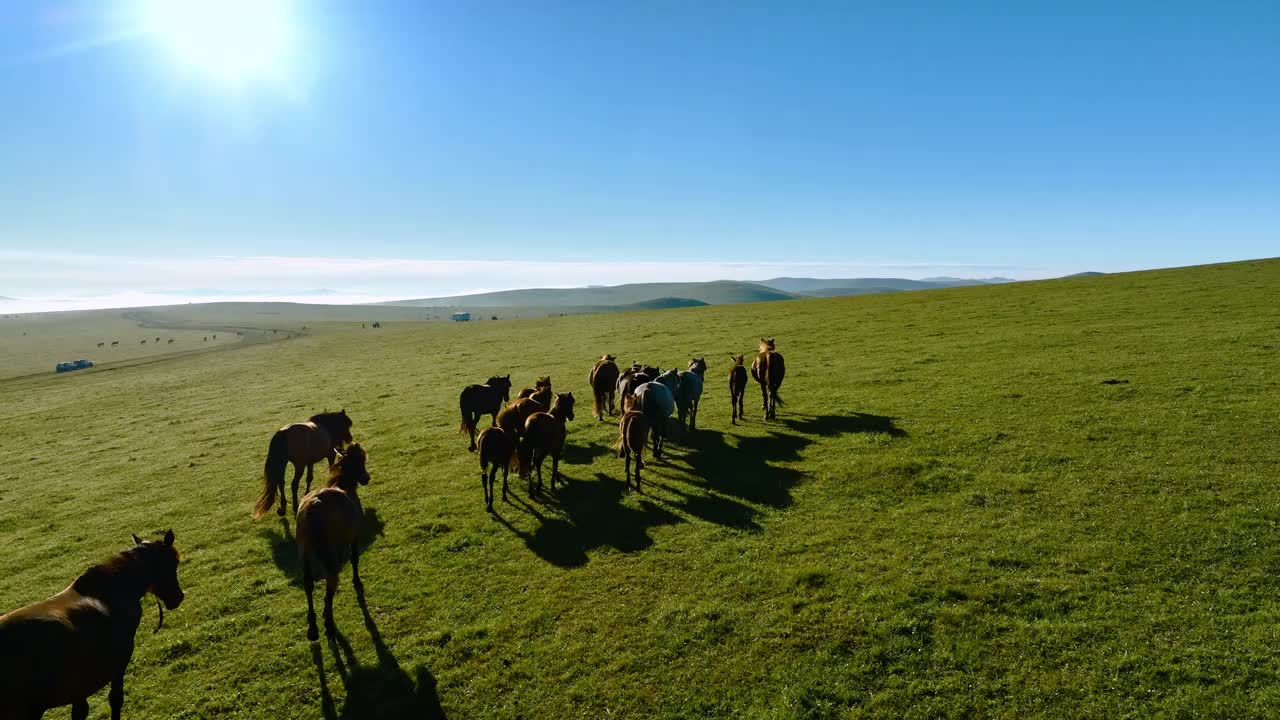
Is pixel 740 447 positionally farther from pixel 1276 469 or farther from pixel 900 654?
pixel 1276 469

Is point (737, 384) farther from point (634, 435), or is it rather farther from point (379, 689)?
point (379, 689)

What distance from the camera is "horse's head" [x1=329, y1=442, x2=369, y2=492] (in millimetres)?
10234

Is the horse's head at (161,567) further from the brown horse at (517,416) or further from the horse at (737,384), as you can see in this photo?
the horse at (737,384)

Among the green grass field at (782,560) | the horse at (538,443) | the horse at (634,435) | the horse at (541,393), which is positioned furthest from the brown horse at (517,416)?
the horse at (634,435)

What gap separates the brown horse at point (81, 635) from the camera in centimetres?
479

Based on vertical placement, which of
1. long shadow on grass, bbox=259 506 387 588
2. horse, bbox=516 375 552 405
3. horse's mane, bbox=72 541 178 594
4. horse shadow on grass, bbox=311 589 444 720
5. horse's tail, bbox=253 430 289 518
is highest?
horse, bbox=516 375 552 405

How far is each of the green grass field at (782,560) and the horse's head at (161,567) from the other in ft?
5.04

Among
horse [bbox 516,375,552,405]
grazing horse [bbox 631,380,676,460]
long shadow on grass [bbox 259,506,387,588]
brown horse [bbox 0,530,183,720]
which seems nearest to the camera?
brown horse [bbox 0,530,183,720]

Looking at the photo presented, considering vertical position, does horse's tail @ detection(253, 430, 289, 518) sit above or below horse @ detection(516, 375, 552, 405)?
below

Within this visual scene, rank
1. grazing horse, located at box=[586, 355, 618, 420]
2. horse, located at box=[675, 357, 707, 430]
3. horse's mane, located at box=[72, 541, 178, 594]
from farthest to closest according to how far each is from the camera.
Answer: grazing horse, located at box=[586, 355, 618, 420] < horse, located at box=[675, 357, 707, 430] < horse's mane, located at box=[72, 541, 178, 594]

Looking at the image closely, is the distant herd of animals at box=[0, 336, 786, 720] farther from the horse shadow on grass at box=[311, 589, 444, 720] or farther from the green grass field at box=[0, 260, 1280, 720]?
the green grass field at box=[0, 260, 1280, 720]

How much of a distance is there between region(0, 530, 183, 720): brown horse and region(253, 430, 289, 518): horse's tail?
5654 mm

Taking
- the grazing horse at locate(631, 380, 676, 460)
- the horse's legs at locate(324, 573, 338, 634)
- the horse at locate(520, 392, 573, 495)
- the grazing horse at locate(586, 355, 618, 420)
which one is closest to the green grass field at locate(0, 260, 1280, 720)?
the horse's legs at locate(324, 573, 338, 634)

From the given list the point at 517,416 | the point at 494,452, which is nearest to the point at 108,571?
the point at 494,452
